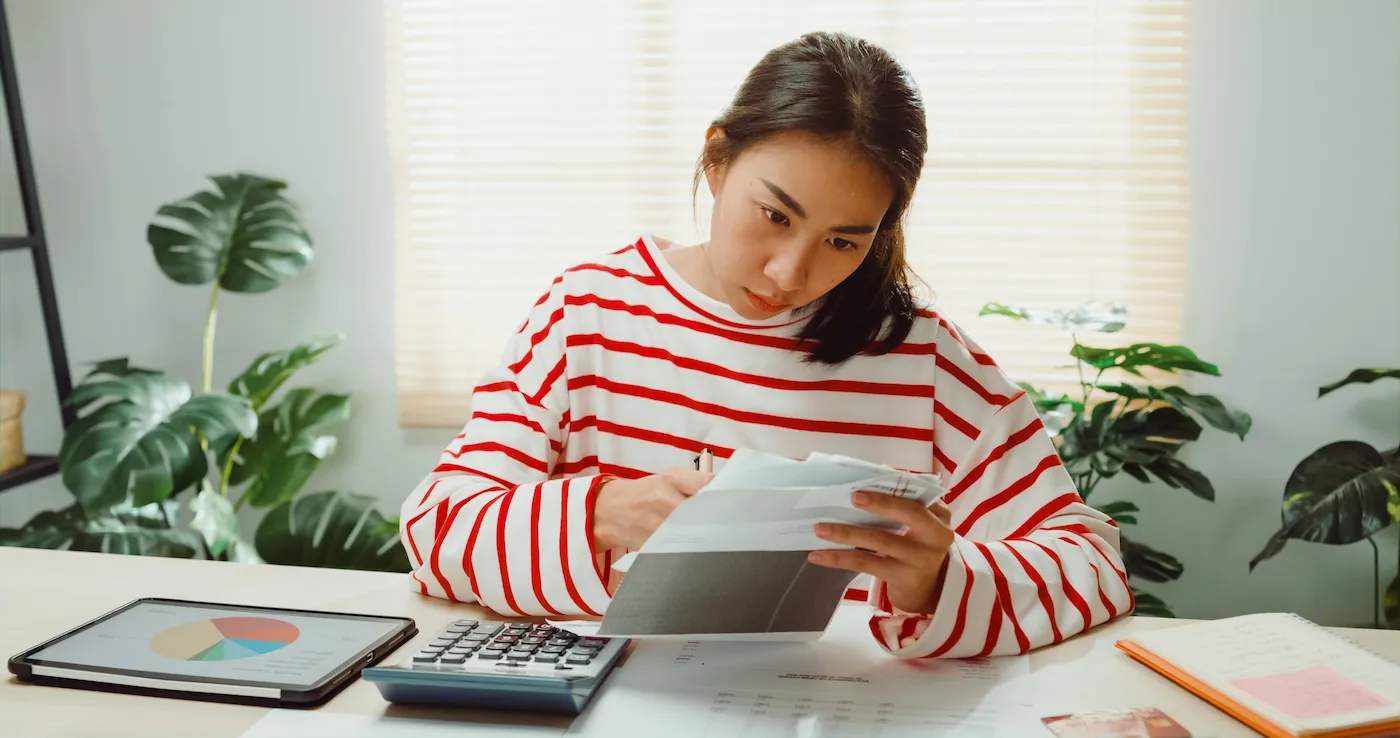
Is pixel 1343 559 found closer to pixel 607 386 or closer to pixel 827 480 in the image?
pixel 607 386

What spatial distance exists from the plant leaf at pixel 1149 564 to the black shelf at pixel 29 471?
225 centimetres

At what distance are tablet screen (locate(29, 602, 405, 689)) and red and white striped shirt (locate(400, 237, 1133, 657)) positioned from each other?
122 millimetres

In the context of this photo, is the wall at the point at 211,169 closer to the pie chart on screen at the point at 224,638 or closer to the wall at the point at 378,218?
the wall at the point at 378,218

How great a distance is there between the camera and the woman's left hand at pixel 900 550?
0.75 m

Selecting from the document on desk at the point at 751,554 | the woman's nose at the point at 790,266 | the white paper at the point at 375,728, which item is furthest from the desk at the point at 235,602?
the woman's nose at the point at 790,266

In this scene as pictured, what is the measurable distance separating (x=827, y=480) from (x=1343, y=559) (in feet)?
6.70

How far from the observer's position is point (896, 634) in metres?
0.85

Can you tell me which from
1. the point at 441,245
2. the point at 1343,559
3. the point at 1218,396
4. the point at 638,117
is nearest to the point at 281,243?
the point at 441,245

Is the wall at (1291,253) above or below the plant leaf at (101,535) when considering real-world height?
above

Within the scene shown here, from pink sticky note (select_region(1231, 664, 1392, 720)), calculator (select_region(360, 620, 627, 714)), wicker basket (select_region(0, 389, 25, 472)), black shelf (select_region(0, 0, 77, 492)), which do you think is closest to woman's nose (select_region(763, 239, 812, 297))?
calculator (select_region(360, 620, 627, 714))

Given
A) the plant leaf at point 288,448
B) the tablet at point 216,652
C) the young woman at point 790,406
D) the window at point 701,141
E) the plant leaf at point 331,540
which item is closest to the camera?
the tablet at point 216,652

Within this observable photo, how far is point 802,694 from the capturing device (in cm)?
76

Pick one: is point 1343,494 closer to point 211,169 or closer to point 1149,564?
point 1149,564

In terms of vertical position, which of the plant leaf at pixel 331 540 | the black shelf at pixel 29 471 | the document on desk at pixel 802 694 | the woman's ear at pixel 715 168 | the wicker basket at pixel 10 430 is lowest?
the plant leaf at pixel 331 540
